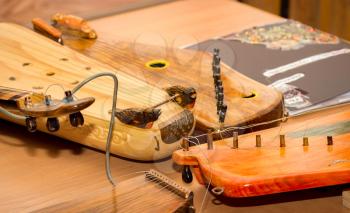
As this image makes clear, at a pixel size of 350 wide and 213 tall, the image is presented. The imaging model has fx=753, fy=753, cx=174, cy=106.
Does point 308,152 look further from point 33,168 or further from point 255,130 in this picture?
point 33,168

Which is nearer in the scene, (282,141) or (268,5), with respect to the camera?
(282,141)

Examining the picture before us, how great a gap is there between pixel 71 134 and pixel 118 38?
1.41 feet

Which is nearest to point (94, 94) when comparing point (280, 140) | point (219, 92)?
point (219, 92)

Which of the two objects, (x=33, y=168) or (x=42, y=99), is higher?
(x=42, y=99)

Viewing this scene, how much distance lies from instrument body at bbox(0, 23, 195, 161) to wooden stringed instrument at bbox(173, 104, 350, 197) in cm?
7

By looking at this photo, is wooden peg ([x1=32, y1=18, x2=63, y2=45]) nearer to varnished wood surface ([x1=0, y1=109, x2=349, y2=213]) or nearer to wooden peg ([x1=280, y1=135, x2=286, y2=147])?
varnished wood surface ([x1=0, y1=109, x2=349, y2=213])

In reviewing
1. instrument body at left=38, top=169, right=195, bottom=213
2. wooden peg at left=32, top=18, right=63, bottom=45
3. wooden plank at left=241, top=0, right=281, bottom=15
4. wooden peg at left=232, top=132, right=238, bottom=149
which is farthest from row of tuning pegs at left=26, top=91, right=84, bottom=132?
wooden plank at left=241, top=0, right=281, bottom=15

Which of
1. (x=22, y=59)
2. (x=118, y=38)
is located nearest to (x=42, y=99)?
(x=22, y=59)

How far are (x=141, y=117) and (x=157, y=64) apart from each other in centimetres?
28

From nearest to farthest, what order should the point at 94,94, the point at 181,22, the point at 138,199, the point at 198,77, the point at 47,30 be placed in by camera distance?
the point at 138,199
the point at 94,94
the point at 198,77
the point at 47,30
the point at 181,22

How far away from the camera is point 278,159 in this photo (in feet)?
3.34

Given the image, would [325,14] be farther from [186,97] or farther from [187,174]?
[187,174]

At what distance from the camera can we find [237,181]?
967 millimetres

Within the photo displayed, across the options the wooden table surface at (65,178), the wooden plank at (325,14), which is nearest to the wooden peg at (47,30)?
the wooden table surface at (65,178)
